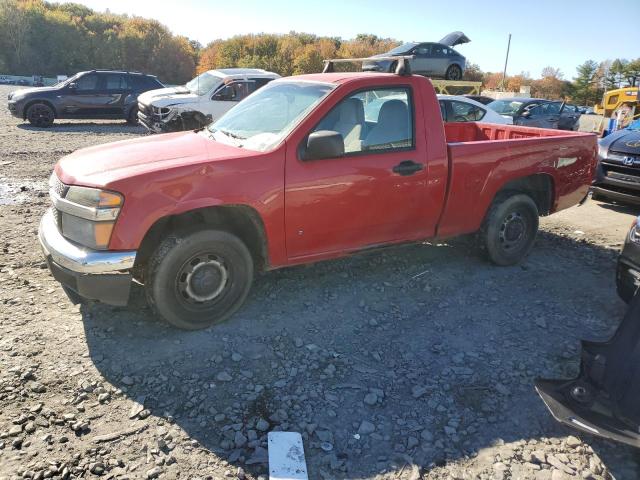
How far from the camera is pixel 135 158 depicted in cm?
364

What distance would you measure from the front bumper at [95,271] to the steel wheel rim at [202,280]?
39cm

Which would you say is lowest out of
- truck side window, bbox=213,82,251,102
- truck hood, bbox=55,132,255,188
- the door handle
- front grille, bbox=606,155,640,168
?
front grille, bbox=606,155,640,168

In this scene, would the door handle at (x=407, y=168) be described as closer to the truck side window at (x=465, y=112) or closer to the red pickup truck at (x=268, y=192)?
the red pickup truck at (x=268, y=192)

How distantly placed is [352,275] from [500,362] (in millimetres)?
1752

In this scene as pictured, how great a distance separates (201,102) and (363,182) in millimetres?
9328

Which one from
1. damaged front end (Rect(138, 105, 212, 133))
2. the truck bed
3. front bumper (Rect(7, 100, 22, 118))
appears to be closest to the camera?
the truck bed

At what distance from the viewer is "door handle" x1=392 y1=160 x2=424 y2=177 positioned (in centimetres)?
420

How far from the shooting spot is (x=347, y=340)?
12.4ft

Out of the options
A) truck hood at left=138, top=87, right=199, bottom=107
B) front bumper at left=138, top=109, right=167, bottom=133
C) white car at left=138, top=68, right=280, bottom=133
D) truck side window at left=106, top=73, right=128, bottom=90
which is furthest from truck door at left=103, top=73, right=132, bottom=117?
front bumper at left=138, top=109, right=167, bottom=133

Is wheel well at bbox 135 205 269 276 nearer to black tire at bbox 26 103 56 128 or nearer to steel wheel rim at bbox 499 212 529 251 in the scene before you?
steel wheel rim at bbox 499 212 529 251

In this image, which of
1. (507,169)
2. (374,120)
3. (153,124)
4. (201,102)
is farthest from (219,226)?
(153,124)

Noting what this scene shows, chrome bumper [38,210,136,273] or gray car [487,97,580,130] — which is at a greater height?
gray car [487,97,580,130]

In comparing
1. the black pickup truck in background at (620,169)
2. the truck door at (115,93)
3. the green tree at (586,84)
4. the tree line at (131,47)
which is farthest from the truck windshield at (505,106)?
the green tree at (586,84)

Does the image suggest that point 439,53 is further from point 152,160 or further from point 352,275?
point 152,160
